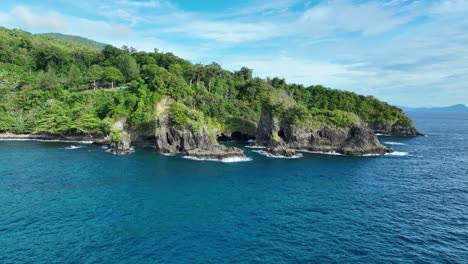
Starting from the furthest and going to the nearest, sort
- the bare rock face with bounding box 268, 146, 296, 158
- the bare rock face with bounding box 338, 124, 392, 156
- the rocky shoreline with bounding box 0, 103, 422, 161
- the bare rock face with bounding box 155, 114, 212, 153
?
the bare rock face with bounding box 338, 124, 392, 156 < the bare rock face with bounding box 268, 146, 296, 158 < the bare rock face with bounding box 155, 114, 212, 153 < the rocky shoreline with bounding box 0, 103, 422, 161

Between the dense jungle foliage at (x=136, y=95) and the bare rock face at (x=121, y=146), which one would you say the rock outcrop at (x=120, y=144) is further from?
the dense jungle foliage at (x=136, y=95)

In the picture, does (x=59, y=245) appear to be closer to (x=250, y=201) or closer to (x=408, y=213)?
(x=250, y=201)

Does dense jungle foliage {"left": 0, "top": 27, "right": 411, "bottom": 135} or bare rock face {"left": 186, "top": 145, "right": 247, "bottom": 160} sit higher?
dense jungle foliage {"left": 0, "top": 27, "right": 411, "bottom": 135}

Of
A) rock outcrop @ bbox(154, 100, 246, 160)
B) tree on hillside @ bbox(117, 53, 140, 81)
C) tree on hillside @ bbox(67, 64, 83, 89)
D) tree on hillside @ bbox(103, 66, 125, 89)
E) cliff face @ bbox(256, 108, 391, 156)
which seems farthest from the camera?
tree on hillside @ bbox(117, 53, 140, 81)

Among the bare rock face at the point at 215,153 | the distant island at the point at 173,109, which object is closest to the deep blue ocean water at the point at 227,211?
the bare rock face at the point at 215,153

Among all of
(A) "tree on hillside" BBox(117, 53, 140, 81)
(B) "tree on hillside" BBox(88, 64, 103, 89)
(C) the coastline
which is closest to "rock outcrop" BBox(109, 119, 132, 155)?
(C) the coastline

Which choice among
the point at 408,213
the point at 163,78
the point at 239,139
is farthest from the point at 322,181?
the point at 163,78

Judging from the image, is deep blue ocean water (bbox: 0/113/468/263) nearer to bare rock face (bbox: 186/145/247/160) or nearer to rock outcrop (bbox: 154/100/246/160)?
bare rock face (bbox: 186/145/247/160)
